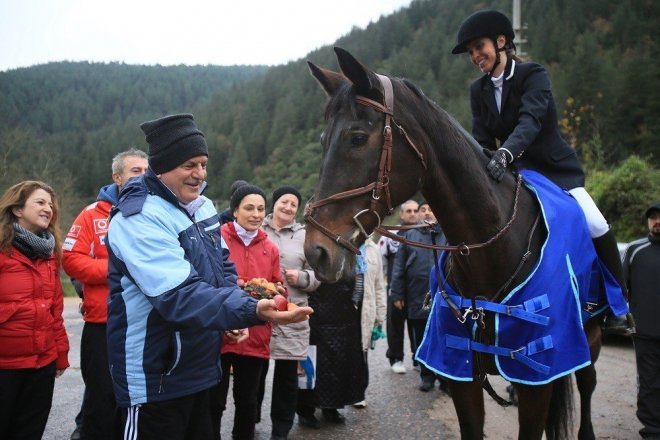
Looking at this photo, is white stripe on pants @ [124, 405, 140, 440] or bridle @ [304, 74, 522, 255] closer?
bridle @ [304, 74, 522, 255]

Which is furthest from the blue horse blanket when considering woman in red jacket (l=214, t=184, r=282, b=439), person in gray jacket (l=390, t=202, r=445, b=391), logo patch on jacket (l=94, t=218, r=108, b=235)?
person in gray jacket (l=390, t=202, r=445, b=391)

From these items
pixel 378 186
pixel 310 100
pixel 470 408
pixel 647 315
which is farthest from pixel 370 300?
pixel 310 100

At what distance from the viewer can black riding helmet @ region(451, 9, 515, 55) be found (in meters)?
3.17

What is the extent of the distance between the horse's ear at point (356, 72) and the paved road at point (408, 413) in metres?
3.61

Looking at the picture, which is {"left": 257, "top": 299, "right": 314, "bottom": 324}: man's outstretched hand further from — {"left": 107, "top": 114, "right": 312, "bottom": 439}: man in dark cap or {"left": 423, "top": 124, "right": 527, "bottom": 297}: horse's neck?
{"left": 423, "top": 124, "right": 527, "bottom": 297}: horse's neck

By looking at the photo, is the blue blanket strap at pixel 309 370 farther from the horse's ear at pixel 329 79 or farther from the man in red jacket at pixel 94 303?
the horse's ear at pixel 329 79

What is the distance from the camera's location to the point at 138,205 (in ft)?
7.76

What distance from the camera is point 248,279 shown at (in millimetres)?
4285

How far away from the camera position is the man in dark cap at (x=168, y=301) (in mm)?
2186

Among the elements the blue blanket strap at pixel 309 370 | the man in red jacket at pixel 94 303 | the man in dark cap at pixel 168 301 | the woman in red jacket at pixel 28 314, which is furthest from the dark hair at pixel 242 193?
the man in dark cap at pixel 168 301

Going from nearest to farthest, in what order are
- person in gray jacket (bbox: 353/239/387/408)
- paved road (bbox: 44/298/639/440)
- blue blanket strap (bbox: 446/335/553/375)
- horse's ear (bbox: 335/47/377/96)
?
horse's ear (bbox: 335/47/377/96)
blue blanket strap (bbox: 446/335/553/375)
paved road (bbox: 44/298/639/440)
person in gray jacket (bbox: 353/239/387/408)

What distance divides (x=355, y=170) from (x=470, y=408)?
1612mm

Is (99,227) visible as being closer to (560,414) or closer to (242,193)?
(242,193)

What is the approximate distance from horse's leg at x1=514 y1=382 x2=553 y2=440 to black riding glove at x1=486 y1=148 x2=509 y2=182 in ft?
3.73
